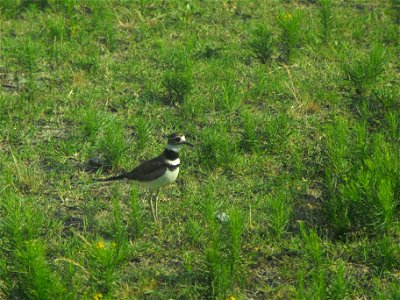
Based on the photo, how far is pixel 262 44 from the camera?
9.91 meters

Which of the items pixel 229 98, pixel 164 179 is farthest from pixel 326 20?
pixel 164 179

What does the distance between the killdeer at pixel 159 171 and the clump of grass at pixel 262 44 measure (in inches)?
123

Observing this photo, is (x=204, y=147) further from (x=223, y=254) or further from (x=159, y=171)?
(x=223, y=254)

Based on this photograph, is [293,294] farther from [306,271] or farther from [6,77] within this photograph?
[6,77]

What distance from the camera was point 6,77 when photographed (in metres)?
9.70

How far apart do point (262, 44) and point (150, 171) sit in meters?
3.48

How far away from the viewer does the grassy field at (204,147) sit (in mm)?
6328

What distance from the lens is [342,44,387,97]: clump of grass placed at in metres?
8.92

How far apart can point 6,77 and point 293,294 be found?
5.26 metres

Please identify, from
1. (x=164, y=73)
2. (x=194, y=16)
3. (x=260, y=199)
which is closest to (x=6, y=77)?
(x=164, y=73)

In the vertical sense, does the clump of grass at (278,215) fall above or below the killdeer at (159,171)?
below

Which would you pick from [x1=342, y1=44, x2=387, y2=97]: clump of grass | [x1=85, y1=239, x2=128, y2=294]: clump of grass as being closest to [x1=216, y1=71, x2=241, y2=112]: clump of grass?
[x1=342, y1=44, x2=387, y2=97]: clump of grass

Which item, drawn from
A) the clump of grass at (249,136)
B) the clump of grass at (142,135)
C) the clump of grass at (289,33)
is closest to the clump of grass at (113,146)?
the clump of grass at (142,135)

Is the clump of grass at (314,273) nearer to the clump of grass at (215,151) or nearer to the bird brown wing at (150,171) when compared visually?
the bird brown wing at (150,171)
